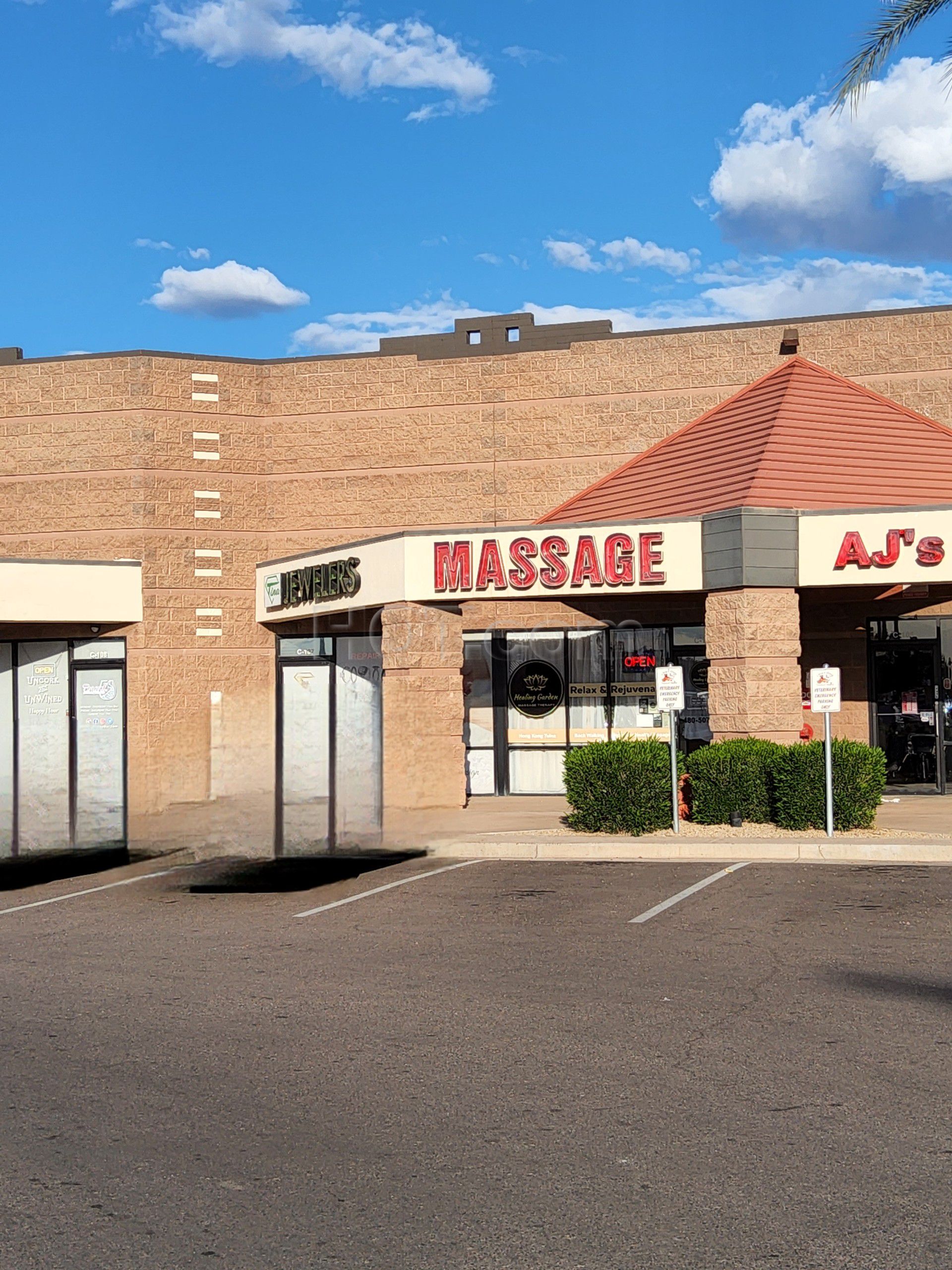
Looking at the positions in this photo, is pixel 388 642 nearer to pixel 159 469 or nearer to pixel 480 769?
pixel 480 769

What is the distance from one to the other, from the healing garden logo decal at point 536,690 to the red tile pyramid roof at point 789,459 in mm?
2663

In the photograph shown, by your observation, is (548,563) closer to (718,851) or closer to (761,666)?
(761,666)

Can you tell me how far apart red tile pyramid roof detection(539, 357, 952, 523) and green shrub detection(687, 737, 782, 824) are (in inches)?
140

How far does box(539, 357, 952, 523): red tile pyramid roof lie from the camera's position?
19.9 metres

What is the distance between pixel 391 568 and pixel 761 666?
6.06 metres

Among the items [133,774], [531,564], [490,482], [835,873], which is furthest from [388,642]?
[835,873]

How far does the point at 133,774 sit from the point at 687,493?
439 inches

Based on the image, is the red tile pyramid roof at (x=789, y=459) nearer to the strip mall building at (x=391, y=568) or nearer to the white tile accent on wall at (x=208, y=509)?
the strip mall building at (x=391, y=568)

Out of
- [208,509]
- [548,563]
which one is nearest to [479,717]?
[548,563]

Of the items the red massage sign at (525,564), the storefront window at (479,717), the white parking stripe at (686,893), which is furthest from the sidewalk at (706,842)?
the storefront window at (479,717)

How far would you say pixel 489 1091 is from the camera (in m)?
6.84

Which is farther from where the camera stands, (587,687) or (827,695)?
(587,687)

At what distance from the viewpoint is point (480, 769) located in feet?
79.8

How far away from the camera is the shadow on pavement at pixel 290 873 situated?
15.2m
